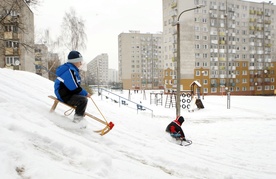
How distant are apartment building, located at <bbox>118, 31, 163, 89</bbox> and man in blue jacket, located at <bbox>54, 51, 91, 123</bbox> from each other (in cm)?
7651

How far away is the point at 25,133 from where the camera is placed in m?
3.55

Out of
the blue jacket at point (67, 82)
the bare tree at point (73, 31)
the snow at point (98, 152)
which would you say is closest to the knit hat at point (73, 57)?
the blue jacket at point (67, 82)

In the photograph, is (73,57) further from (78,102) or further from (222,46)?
(222,46)

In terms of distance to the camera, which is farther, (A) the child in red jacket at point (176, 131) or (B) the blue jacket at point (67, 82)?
(A) the child in red jacket at point (176, 131)

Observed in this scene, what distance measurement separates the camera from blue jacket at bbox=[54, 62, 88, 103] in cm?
466

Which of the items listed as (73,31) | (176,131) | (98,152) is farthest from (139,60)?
(98,152)

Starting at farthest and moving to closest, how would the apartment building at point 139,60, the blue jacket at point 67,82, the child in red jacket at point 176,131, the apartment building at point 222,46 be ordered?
the apartment building at point 139,60, the apartment building at point 222,46, the child in red jacket at point 176,131, the blue jacket at point 67,82

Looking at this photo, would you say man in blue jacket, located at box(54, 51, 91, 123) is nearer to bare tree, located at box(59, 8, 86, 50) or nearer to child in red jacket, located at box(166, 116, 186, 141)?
child in red jacket, located at box(166, 116, 186, 141)

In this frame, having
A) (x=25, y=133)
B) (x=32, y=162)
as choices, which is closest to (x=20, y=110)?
(x=25, y=133)

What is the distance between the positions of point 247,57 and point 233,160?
55.4 meters

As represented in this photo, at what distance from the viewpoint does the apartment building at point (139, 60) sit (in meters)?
83.8

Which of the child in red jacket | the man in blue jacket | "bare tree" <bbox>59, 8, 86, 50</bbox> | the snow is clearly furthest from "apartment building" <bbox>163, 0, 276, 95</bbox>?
the man in blue jacket

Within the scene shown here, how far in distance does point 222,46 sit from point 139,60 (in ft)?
136

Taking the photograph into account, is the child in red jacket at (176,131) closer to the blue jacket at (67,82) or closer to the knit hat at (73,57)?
the blue jacket at (67,82)
